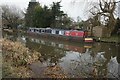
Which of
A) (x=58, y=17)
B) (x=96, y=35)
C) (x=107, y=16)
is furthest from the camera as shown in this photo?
(x=58, y=17)

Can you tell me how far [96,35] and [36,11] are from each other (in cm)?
824

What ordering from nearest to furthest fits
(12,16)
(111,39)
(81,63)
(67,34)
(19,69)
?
(19,69) → (81,63) → (111,39) → (67,34) → (12,16)

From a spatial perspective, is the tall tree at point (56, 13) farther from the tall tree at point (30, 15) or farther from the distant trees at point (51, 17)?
the tall tree at point (30, 15)

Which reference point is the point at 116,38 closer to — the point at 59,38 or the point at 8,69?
the point at 59,38

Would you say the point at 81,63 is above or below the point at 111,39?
below

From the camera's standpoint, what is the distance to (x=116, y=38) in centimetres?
1423

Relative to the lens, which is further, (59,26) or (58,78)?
(59,26)

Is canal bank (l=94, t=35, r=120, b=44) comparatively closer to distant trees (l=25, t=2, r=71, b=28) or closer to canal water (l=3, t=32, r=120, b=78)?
canal water (l=3, t=32, r=120, b=78)

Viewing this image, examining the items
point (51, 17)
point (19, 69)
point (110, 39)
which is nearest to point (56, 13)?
point (51, 17)

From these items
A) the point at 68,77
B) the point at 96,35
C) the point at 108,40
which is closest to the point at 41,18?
the point at 96,35

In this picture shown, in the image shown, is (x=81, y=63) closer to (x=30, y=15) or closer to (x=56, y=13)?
(x=56, y=13)

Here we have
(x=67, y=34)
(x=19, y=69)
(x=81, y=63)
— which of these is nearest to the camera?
(x=19, y=69)

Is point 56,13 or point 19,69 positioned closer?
point 19,69

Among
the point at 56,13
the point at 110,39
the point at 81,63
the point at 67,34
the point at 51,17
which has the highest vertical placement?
the point at 56,13
